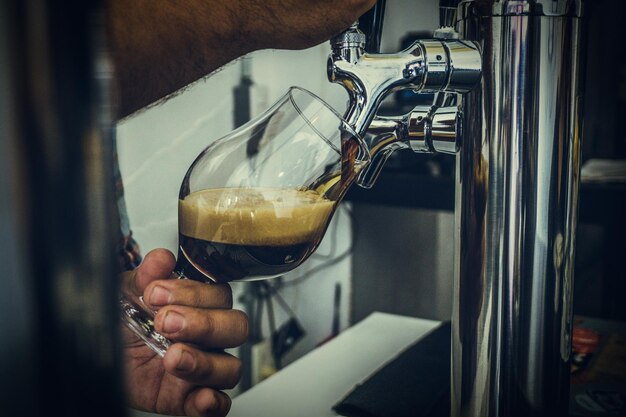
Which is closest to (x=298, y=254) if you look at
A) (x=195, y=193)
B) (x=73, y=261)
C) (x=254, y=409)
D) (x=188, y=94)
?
(x=195, y=193)

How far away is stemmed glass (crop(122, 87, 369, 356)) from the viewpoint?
0.46 metres

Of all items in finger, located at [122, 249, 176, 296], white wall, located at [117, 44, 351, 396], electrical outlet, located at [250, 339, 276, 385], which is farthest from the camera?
electrical outlet, located at [250, 339, 276, 385]

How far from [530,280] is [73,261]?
428mm

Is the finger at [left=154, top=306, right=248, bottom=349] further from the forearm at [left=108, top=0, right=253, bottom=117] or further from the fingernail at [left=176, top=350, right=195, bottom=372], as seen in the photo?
the forearm at [left=108, top=0, right=253, bottom=117]

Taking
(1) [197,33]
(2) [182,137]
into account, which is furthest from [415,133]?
(2) [182,137]

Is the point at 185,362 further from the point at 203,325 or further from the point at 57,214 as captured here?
the point at 57,214

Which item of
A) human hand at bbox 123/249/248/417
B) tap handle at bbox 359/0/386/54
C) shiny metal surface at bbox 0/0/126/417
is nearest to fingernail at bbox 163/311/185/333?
human hand at bbox 123/249/248/417

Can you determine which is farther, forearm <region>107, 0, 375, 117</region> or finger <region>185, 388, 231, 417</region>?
finger <region>185, 388, 231, 417</region>

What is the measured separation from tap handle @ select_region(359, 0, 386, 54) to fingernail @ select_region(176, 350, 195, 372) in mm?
286

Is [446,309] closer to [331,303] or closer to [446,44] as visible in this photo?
[331,303]

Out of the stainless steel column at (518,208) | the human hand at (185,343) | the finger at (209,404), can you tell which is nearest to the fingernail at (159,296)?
the human hand at (185,343)

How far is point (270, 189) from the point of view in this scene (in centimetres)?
47

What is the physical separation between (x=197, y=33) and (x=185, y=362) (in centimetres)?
28

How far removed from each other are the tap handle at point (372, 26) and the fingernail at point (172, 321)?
0.26 m
